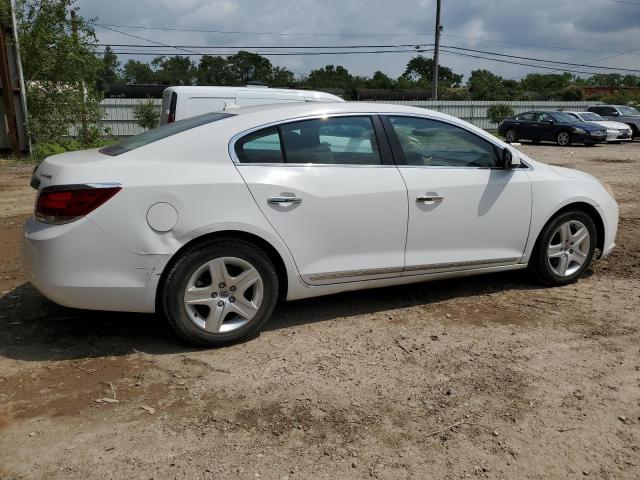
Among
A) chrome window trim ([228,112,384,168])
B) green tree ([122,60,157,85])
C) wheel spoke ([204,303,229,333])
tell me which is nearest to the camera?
wheel spoke ([204,303,229,333])

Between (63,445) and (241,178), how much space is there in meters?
1.85

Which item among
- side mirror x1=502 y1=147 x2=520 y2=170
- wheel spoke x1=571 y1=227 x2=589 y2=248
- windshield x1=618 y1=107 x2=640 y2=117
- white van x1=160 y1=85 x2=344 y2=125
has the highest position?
white van x1=160 y1=85 x2=344 y2=125

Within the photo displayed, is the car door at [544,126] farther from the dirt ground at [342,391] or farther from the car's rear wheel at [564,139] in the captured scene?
the dirt ground at [342,391]

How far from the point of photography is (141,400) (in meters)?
3.32

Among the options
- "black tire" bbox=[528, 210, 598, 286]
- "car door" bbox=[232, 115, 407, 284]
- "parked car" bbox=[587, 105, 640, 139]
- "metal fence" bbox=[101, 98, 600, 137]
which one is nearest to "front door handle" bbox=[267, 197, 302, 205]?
"car door" bbox=[232, 115, 407, 284]

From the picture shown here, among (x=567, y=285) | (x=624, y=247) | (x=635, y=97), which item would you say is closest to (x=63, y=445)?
(x=567, y=285)

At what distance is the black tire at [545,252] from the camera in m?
5.08

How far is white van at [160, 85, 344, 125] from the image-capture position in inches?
357

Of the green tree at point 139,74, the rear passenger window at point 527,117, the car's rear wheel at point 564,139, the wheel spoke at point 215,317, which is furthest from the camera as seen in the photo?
the green tree at point 139,74

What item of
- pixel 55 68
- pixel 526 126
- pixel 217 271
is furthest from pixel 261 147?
pixel 526 126

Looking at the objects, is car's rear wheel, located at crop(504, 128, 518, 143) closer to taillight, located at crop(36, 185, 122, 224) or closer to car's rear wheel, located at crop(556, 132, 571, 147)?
car's rear wheel, located at crop(556, 132, 571, 147)

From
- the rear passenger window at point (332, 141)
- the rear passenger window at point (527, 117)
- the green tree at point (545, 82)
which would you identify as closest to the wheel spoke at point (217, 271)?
the rear passenger window at point (332, 141)

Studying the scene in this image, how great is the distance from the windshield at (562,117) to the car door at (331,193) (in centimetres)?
2306

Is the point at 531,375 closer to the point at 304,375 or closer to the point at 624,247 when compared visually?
the point at 304,375
